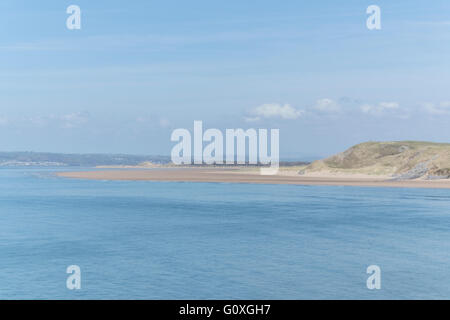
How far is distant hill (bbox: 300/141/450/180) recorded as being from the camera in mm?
110688

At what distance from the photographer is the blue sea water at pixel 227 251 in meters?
26.1

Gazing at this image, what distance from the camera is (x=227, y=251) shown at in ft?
117

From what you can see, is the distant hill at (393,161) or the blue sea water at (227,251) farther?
the distant hill at (393,161)

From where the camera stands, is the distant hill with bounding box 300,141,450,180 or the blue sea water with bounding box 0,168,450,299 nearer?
the blue sea water with bounding box 0,168,450,299

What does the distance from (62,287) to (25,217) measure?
105 feet

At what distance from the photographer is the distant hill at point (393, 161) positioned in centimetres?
11069

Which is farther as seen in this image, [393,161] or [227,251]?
[393,161]

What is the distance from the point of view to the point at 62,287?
26922 millimetres

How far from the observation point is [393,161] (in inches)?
5723

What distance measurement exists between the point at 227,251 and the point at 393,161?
119249 millimetres

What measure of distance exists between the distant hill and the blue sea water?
165 ft

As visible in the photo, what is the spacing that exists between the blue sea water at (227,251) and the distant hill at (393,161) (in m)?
50.3
